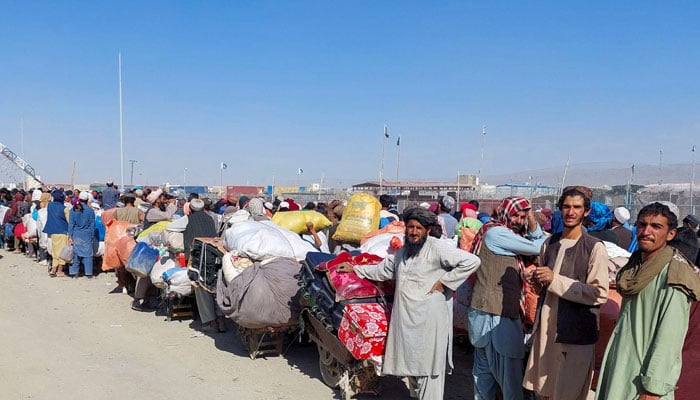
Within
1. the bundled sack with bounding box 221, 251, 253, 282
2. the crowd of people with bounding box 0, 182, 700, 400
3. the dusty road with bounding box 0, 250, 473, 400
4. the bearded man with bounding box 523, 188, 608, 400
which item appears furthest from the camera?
the bundled sack with bounding box 221, 251, 253, 282

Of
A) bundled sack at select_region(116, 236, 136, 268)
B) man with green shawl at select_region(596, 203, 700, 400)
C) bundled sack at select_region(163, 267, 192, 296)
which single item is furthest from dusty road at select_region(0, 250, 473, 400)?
man with green shawl at select_region(596, 203, 700, 400)

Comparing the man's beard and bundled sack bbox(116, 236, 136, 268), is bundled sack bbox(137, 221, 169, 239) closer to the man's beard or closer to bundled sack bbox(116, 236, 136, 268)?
bundled sack bbox(116, 236, 136, 268)

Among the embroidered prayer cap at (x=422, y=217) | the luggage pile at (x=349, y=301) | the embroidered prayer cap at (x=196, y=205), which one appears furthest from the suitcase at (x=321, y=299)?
the embroidered prayer cap at (x=196, y=205)

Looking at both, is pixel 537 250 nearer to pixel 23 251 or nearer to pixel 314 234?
pixel 314 234

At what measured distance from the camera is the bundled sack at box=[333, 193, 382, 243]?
22.1 ft

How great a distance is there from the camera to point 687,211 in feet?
47.9

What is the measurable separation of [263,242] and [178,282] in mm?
1902

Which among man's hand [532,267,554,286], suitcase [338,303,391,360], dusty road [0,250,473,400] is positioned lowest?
dusty road [0,250,473,400]

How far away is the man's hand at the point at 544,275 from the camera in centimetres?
305

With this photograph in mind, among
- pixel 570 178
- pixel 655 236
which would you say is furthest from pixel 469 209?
pixel 570 178

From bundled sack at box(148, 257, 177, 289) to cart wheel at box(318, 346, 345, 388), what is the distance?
309 cm

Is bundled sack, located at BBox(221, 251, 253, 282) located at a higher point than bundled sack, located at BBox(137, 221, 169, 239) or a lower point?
lower

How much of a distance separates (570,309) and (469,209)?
4.26 metres

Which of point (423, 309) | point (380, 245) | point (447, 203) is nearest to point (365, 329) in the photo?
point (423, 309)
